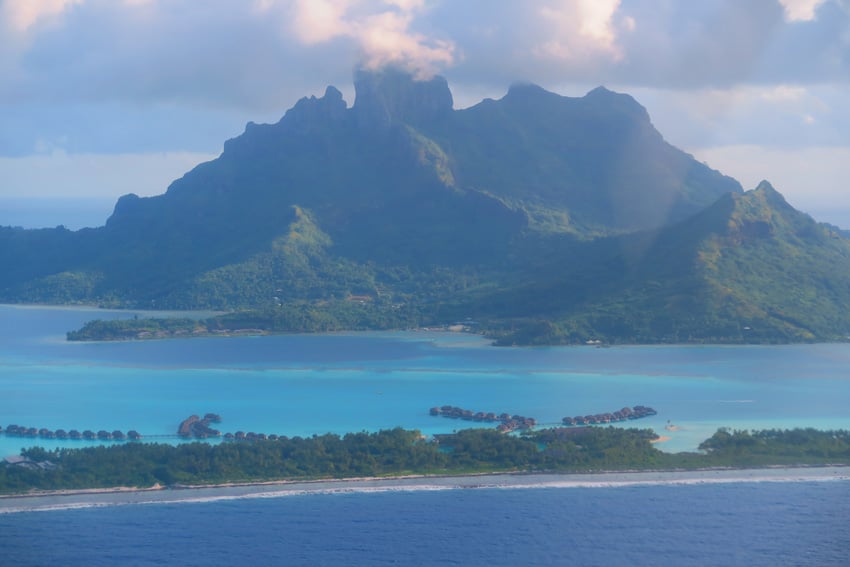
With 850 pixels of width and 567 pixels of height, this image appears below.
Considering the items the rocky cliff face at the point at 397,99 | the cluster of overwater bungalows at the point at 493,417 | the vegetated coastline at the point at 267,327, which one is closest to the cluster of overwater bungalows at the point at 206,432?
the cluster of overwater bungalows at the point at 493,417

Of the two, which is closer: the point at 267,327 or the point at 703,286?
the point at 703,286

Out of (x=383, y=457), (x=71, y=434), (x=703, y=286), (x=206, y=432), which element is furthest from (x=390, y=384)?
(x=703, y=286)

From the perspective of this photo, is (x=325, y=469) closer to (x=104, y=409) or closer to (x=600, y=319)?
(x=104, y=409)

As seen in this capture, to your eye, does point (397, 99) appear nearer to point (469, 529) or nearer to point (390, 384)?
point (390, 384)

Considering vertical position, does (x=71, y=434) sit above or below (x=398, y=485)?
above

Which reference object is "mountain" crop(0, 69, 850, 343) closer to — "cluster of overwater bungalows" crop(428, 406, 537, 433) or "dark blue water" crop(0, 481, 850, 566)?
"cluster of overwater bungalows" crop(428, 406, 537, 433)

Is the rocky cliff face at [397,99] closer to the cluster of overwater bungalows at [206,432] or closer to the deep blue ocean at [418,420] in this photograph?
the deep blue ocean at [418,420]

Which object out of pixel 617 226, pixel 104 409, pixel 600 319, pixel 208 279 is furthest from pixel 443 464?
pixel 617 226
